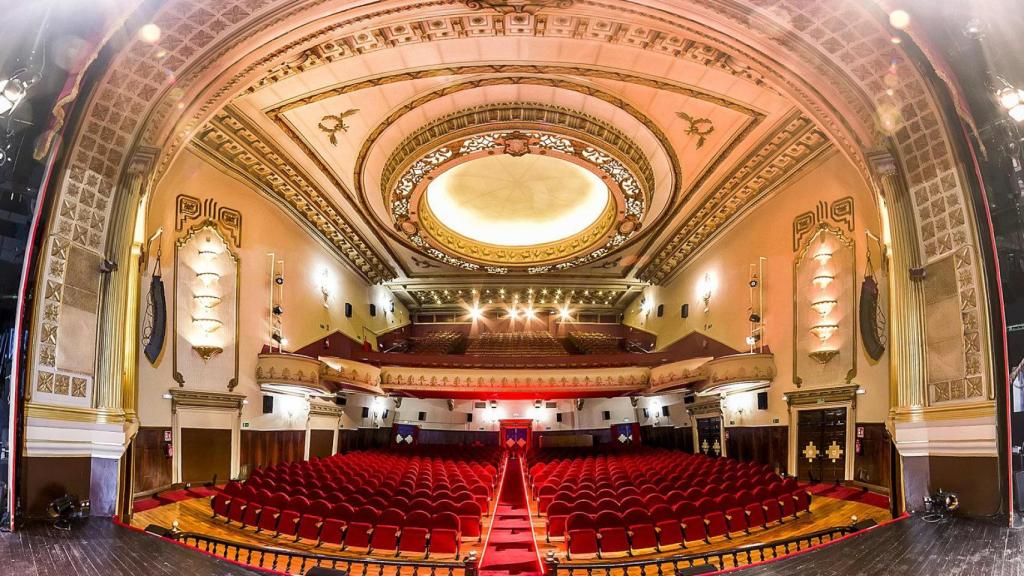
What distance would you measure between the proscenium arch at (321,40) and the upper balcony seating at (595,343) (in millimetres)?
16368

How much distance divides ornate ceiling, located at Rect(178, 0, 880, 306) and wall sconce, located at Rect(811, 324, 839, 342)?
351cm

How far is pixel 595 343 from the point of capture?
2472 centimetres

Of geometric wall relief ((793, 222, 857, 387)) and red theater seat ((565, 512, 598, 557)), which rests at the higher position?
geometric wall relief ((793, 222, 857, 387))

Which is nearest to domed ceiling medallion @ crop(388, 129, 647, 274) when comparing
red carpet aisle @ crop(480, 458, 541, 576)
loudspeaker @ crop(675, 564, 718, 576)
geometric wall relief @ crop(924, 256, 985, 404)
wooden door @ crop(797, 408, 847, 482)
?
wooden door @ crop(797, 408, 847, 482)

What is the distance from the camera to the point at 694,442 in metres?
18.6

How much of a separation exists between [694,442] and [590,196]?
8304 millimetres

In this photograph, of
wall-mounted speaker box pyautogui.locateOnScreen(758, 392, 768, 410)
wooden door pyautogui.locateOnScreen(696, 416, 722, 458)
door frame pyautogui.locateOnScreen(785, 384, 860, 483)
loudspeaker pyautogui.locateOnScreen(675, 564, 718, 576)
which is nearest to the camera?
loudspeaker pyautogui.locateOnScreen(675, 564, 718, 576)

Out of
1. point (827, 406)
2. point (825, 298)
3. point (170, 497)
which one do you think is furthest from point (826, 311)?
point (170, 497)

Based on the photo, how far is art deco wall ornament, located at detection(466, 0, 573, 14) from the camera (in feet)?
26.3

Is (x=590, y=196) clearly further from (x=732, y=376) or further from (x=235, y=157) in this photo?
(x=235, y=157)

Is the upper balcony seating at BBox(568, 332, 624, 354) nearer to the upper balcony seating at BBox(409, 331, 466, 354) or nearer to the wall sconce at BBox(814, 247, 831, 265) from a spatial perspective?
the upper balcony seating at BBox(409, 331, 466, 354)

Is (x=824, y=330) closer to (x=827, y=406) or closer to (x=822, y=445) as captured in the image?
(x=827, y=406)

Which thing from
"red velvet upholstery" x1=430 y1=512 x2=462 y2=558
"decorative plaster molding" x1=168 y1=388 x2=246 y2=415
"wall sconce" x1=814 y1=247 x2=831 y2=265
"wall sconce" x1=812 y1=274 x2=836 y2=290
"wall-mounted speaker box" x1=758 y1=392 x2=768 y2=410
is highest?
"wall sconce" x1=814 y1=247 x2=831 y2=265

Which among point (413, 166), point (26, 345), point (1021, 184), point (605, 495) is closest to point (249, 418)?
point (413, 166)
